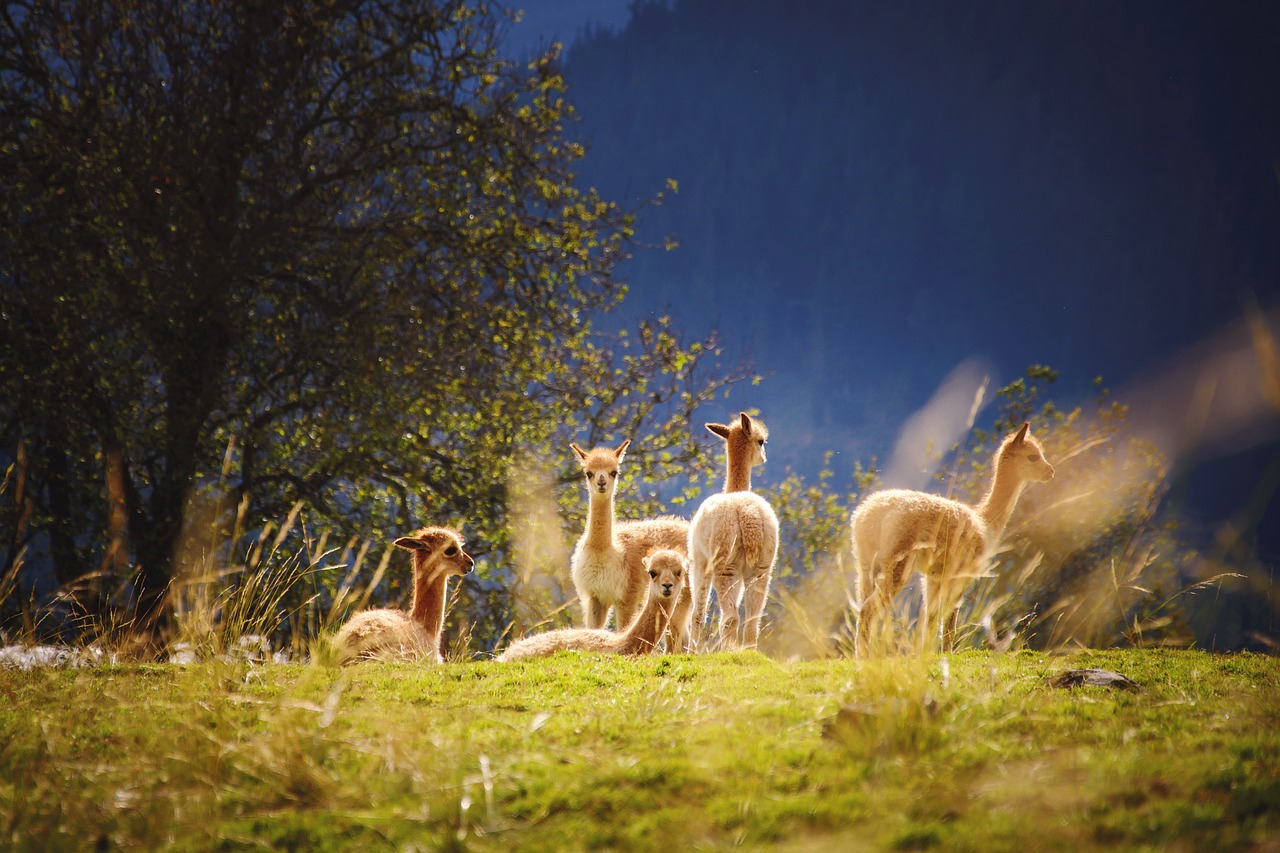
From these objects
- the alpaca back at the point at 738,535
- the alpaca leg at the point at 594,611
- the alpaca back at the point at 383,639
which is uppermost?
the alpaca back at the point at 738,535

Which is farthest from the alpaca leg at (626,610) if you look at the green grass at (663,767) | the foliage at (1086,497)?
the foliage at (1086,497)

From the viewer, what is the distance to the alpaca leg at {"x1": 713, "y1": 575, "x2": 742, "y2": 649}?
353 inches

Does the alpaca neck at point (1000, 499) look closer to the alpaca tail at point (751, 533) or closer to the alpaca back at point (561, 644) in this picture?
the alpaca tail at point (751, 533)

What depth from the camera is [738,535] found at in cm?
901

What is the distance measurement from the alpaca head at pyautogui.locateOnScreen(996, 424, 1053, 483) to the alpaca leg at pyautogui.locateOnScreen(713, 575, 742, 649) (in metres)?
3.44

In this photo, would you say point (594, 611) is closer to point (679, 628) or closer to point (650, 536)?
point (650, 536)

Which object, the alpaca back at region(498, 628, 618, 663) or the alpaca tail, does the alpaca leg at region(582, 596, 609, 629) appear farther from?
the alpaca tail

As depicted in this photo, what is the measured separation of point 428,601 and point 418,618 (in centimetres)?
20

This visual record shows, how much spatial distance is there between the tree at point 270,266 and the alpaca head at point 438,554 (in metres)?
2.92

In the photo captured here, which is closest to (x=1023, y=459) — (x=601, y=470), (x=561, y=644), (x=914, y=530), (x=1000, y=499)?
(x=1000, y=499)

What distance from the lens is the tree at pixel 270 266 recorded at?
37.7 feet

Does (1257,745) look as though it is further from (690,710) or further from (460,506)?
(460,506)

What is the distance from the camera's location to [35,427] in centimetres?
1166

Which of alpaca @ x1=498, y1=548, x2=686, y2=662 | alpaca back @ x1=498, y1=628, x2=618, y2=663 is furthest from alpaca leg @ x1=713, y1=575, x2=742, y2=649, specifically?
alpaca back @ x1=498, y1=628, x2=618, y2=663
